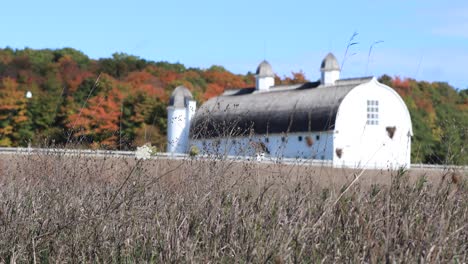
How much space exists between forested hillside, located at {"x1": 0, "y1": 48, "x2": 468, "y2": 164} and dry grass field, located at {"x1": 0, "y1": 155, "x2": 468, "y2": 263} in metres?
33.3

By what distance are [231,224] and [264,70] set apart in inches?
2171

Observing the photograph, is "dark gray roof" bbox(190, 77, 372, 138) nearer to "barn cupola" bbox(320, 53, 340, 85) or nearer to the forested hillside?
"barn cupola" bbox(320, 53, 340, 85)

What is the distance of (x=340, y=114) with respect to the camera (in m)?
49.7

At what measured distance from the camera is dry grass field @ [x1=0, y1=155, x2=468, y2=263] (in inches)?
206

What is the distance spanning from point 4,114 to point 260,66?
678 inches

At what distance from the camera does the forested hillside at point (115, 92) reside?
58.2m

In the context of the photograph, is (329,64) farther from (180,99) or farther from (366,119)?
(180,99)

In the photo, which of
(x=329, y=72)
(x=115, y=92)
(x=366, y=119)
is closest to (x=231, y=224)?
(x=366, y=119)

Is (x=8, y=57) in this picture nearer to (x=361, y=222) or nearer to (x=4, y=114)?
(x=4, y=114)

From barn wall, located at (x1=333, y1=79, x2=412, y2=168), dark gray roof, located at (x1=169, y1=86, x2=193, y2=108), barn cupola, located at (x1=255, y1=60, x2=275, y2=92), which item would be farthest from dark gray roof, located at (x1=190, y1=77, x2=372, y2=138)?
dark gray roof, located at (x1=169, y1=86, x2=193, y2=108)

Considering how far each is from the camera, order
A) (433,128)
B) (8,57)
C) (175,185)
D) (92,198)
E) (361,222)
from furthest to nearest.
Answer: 1. (8,57)
2. (433,128)
3. (175,185)
4. (92,198)
5. (361,222)

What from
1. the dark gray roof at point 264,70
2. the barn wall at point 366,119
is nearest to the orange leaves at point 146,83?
the dark gray roof at point 264,70

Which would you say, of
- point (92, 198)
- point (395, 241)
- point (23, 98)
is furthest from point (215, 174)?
point (23, 98)

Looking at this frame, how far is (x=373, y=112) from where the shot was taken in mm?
52125
